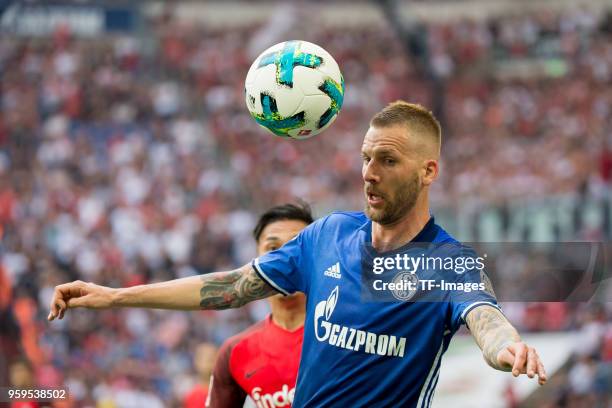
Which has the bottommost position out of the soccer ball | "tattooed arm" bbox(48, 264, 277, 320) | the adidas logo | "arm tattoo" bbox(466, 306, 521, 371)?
"arm tattoo" bbox(466, 306, 521, 371)

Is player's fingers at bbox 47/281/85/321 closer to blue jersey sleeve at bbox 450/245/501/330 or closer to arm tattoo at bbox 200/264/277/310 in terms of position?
arm tattoo at bbox 200/264/277/310

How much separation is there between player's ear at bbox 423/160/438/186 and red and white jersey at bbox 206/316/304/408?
1.77 m

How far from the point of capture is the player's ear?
14.3 ft

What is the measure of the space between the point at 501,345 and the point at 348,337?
80 cm

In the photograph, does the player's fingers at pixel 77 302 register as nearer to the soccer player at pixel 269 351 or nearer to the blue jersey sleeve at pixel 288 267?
the blue jersey sleeve at pixel 288 267

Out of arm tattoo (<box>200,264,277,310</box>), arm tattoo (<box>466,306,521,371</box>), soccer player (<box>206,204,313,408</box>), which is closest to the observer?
arm tattoo (<box>466,306,521,371</box>)

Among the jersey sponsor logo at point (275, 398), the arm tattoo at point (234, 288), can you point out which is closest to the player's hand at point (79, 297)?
the arm tattoo at point (234, 288)

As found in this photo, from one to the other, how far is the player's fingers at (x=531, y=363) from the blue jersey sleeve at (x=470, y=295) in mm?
513

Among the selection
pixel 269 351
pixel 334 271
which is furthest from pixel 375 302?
pixel 269 351

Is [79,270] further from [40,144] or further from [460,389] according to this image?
[460,389]

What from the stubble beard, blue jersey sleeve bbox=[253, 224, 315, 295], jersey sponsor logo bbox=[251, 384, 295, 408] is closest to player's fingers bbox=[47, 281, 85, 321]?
blue jersey sleeve bbox=[253, 224, 315, 295]

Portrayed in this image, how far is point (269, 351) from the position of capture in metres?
5.89

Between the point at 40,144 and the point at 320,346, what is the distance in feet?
51.0

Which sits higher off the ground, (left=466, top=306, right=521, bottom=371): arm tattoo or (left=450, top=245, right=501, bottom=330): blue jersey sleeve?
(left=450, top=245, right=501, bottom=330): blue jersey sleeve
